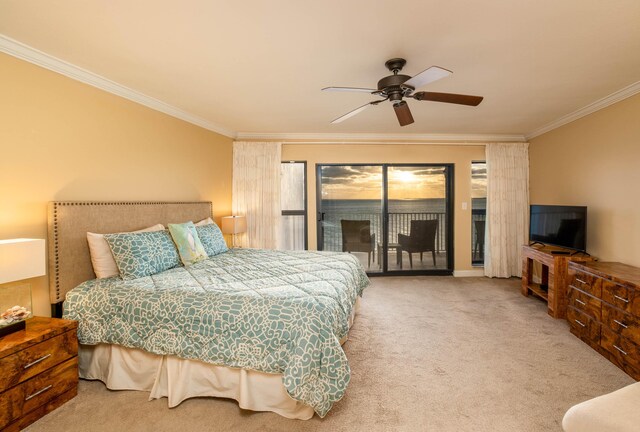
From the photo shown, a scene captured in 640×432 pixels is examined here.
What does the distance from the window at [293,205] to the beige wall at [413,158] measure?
155mm

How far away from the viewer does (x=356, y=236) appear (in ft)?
17.7

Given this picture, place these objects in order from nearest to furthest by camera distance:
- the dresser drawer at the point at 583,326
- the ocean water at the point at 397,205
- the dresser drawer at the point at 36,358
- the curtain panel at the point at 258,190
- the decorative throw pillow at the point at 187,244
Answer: the dresser drawer at the point at 36,358
the dresser drawer at the point at 583,326
the decorative throw pillow at the point at 187,244
the curtain panel at the point at 258,190
the ocean water at the point at 397,205

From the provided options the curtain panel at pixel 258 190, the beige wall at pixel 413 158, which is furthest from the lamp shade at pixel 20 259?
the beige wall at pixel 413 158

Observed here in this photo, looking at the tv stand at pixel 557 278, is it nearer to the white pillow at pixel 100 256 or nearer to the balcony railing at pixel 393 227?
the balcony railing at pixel 393 227

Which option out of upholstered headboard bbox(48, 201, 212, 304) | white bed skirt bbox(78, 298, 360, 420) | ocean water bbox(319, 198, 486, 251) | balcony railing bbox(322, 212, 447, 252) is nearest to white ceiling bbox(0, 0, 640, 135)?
upholstered headboard bbox(48, 201, 212, 304)

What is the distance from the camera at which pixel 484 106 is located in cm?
365

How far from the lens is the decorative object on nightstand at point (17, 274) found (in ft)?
5.98

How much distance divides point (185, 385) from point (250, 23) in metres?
2.45

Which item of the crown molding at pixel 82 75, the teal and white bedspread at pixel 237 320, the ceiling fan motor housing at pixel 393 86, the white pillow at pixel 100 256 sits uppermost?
the crown molding at pixel 82 75

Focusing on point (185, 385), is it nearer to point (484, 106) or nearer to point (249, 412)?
point (249, 412)

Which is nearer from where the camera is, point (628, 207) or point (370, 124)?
point (628, 207)

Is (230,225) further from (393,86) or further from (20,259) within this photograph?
(393,86)

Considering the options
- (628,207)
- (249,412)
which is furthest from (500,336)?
(249,412)

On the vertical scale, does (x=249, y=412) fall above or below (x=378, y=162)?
below
